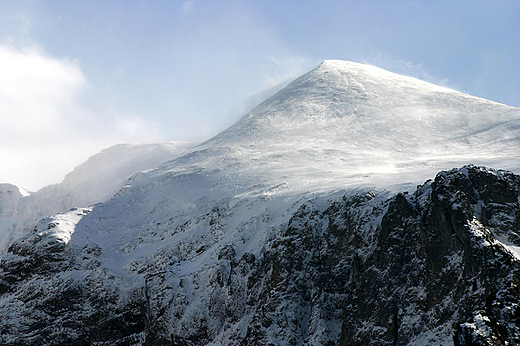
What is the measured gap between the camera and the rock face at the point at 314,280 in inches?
1267

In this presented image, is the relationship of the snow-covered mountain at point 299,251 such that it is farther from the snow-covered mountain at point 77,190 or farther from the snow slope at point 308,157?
the snow-covered mountain at point 77,190

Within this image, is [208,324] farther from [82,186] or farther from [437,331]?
[82,186]

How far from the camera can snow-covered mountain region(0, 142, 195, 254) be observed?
309 ft

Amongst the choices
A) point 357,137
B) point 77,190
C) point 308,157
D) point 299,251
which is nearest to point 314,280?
point 299,251

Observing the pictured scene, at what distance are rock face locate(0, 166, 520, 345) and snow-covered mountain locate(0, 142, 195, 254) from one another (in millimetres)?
40708

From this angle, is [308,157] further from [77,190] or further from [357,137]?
[77,190]

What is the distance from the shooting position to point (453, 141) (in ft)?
222

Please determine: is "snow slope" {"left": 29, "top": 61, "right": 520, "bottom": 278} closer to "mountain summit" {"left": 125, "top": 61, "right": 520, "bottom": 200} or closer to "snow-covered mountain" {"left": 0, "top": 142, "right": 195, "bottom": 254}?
"mountain summit" {"left": 125, "top": 61, "right": 520, "bottom": 200}

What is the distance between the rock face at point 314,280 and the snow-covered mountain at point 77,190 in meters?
40.7

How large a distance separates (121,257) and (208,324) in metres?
16.6

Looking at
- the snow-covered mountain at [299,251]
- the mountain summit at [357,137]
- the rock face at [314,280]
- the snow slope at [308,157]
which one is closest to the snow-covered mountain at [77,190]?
the snow slope at [308,157]

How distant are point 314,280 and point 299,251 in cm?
311

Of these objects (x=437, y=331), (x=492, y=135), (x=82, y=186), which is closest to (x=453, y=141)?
(x=492, y=135)

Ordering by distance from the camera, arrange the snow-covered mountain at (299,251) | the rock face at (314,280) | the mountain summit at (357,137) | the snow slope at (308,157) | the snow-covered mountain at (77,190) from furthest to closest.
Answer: the snow-covered mountain at (77,190)
the mountain summit at (357,137)
the snow slope at (308,157)
the snow-covered mountain at (299,251)
the rock face at (314,280)
